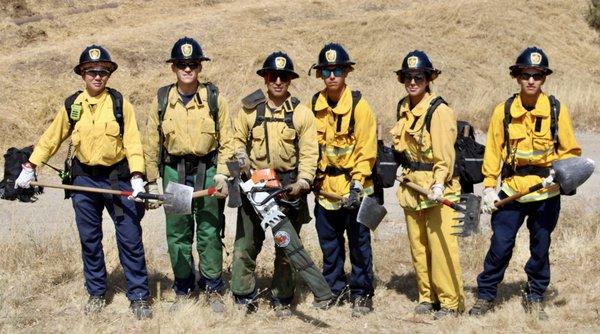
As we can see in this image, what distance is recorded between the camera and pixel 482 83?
19.2 metres

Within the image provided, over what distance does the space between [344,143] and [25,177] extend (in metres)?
2.42

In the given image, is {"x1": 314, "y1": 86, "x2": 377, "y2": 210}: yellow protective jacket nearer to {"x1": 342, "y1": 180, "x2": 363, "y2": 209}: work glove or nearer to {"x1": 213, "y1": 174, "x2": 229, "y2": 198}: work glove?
{"x1": 342, "y1": 180, "x2": 363, "y2": 209}: work glove

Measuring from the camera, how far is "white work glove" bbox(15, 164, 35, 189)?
569cm

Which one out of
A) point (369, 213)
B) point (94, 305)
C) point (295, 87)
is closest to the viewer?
point (369, 213)

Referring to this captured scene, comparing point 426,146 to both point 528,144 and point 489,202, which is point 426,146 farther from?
point 528,144

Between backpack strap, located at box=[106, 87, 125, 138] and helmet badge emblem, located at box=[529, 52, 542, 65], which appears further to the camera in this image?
backpack strap, located at box=[106, 87, 125, 138]

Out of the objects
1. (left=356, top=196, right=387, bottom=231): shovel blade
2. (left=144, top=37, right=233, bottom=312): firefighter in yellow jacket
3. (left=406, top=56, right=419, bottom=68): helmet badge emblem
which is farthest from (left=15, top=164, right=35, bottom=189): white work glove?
(left=406, top=56, right=419, bottom=68): helmet badge emblem

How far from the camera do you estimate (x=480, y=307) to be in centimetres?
586

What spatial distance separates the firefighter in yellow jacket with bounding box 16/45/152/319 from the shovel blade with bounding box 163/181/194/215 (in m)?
0.24

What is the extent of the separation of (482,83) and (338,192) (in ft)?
47.0

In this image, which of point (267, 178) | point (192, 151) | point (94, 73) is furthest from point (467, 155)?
point (94, 73)

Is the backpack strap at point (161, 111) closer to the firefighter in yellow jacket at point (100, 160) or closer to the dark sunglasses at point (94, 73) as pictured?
the firefighter in yellow jacket at point (100, 160)

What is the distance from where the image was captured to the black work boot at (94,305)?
5.93m

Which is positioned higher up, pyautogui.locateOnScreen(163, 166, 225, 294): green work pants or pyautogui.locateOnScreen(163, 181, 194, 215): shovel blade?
pyautogui.locateOnScreen(163, 181, 194, 215): shovel blade
